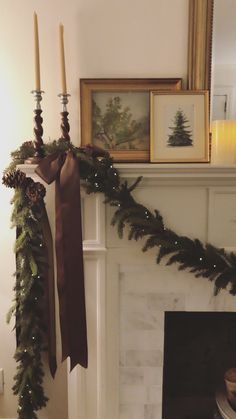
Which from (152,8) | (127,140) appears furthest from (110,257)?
(152,8)

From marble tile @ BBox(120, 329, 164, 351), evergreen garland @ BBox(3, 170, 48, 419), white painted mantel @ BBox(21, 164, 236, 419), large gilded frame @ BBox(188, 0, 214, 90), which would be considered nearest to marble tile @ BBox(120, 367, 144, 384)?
white painted mantel @ BBox(21, 164, 236, 419)

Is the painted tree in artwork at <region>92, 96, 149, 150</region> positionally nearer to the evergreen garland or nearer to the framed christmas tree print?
the framed christmas tree print

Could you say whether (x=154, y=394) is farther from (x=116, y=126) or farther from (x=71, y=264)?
(x=116, y=126)

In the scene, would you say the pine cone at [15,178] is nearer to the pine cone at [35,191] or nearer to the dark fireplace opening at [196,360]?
the pine cone at [35,191]

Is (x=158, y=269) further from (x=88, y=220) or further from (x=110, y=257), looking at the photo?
(x=88, y=220)

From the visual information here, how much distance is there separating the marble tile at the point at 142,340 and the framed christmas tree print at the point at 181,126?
0.77 m

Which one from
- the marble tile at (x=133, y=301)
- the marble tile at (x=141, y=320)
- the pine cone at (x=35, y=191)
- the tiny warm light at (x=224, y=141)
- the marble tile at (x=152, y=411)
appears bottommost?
the marble tile at (x=152, y=411)

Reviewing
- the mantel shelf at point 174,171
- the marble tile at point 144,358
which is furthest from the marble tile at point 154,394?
the mantel shelf at point 174,171

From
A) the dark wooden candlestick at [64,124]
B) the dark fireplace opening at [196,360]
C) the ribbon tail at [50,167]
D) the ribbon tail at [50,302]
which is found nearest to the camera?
the ribbon tail at [50,167]

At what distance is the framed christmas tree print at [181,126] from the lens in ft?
4.73

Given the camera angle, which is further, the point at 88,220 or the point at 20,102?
the point at 20,102

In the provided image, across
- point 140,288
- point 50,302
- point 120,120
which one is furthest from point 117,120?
point 50,302

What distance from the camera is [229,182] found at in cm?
138

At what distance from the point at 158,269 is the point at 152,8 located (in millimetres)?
1152
